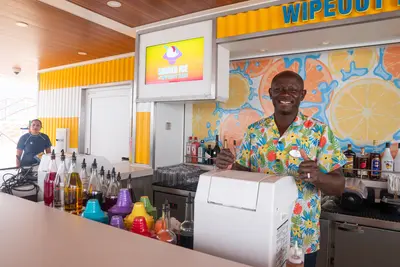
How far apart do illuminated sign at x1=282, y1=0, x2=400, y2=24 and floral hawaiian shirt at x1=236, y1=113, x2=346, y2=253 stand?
108 cm

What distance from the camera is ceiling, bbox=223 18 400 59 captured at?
218cm

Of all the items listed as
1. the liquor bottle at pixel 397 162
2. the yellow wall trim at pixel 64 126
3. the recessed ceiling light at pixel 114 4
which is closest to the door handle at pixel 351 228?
the liquor bottle at pixel 397 162

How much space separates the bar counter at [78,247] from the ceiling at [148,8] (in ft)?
6.84

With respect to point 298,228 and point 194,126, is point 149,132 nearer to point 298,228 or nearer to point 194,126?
point 194,126

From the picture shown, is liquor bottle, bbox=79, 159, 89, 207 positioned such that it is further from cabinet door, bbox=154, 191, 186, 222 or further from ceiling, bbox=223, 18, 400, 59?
ceiling, bbox=223, 18, 400, 59

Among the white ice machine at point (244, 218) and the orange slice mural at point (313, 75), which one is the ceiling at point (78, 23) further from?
the white ice machine at point (244, 218)

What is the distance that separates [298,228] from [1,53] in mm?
4826

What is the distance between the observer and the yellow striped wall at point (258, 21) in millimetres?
2176

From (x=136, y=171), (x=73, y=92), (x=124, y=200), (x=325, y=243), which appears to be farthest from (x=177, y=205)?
(x=73, y=92)

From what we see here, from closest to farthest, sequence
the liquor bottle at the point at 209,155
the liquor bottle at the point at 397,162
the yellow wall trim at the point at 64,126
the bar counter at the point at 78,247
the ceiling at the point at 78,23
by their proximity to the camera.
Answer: the bar counter at the point at 78,247, the liquor bottle at the point at 397,162, the ceiling at the point at 78,23, the liquor bottle at the point at 209,155, the yellow wall trim at the point at 64,126

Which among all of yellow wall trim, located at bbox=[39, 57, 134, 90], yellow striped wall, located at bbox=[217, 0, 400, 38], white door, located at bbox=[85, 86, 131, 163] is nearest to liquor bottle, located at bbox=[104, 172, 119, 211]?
yellow striped wall, located at bbox=[217, 0, 400, 38]

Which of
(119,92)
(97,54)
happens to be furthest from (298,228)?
(97,54)

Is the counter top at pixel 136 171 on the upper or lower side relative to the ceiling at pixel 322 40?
lower

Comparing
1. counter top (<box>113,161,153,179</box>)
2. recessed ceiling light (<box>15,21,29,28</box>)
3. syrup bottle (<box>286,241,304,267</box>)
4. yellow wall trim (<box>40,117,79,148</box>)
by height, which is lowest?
counter top (<box>113,161,153,179</box>)
